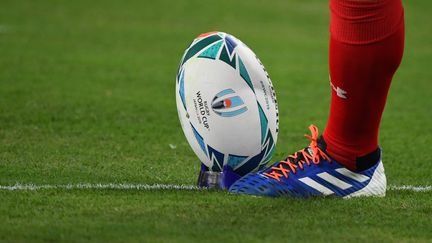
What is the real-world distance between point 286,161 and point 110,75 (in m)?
5.48

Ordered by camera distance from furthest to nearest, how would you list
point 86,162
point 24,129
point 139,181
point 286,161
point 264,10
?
1. point 264,10
2. point 24,129
3. point 86,162
4. point 139,181
5. point 286,161

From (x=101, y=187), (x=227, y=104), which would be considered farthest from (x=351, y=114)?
(x=101, y=187)

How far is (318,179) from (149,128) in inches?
106

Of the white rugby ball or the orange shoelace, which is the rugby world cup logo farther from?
the orange shoelace

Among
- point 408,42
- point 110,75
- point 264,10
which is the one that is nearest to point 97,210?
point 110,75

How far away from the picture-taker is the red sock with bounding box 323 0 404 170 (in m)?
3.81

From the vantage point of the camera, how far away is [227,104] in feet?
14.1

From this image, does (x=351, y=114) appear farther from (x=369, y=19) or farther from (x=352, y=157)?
(x=369, y=19)

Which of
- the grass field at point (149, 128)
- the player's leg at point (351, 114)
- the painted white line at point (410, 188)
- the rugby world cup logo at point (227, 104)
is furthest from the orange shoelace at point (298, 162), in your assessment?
the painted white line at point (410, 188)

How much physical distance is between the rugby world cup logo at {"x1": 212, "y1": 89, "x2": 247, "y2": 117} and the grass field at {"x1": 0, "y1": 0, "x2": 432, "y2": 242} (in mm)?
382

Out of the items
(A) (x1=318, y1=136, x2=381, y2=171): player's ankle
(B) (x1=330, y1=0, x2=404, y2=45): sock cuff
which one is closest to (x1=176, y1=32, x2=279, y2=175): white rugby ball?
(A) (x1=318, y1=136, x2=381, y2=171): player's ankle

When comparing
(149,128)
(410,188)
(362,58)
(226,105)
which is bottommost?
(149,128)

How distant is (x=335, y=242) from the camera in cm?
333

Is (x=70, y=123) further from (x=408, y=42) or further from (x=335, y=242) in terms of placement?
(x=408, y=42)
